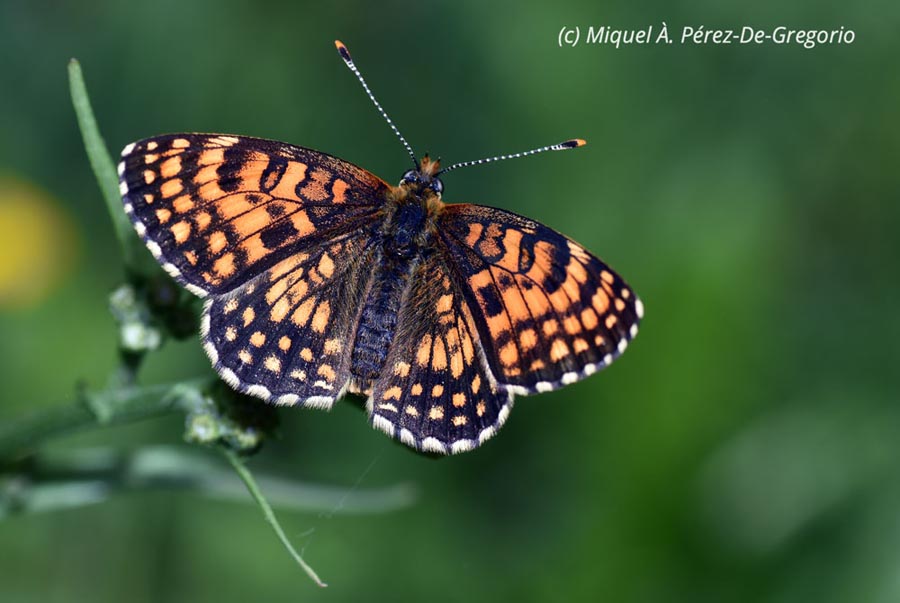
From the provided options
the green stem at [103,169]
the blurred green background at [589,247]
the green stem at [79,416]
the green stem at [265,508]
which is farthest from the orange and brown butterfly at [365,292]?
the blurred green background at [589,247]

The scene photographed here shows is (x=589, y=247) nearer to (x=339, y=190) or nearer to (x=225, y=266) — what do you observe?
(x=339, y=190)

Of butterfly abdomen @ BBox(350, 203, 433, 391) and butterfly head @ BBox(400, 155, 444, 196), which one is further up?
butterfly head @ BBox(400, 155, 444, 196)

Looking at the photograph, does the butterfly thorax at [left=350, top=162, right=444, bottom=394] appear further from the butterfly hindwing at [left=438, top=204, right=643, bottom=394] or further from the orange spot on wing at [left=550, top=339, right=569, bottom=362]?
the orange spot on wing at [left=550, top=339, right=569, bottom=362]

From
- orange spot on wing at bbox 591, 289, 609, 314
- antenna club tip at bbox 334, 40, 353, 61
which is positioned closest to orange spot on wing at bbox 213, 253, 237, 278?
antenna club tip at bbox 334, 40, 353, 61

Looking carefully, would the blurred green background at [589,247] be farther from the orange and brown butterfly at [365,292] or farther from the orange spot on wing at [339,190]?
the orange spot on wing at [339,190]

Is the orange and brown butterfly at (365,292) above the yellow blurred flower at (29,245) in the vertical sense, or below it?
above

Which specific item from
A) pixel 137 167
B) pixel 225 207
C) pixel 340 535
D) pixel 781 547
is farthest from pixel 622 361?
pixel 137 167

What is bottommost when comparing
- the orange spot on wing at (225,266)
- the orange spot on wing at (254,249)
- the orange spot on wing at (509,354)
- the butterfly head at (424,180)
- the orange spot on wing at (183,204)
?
the orange spot on wing at (509,354)
